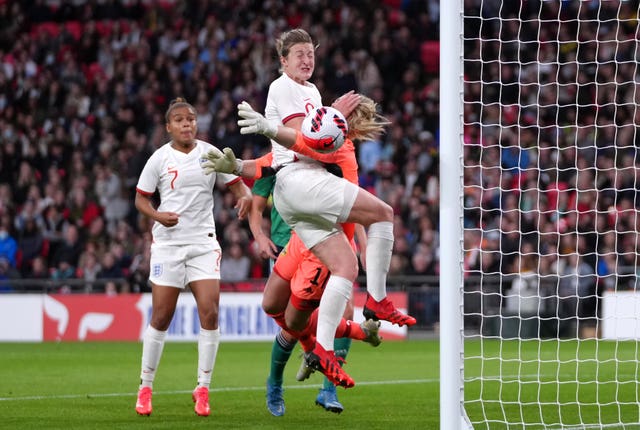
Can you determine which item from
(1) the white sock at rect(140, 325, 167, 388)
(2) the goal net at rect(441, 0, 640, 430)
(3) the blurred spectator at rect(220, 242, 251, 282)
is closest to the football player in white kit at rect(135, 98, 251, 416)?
(1) the white sock at rect(140, 325, 167, 388)

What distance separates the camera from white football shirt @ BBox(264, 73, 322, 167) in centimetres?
721

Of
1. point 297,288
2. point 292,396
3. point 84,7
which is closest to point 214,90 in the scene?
point 84,7

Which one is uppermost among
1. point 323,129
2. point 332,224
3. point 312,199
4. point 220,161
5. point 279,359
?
point 323,129

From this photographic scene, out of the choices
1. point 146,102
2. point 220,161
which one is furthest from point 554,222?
point 220,161

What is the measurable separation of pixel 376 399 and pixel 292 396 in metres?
0.73

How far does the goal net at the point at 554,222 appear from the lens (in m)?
12.4

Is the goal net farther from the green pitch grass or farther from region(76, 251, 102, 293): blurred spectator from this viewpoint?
region(76, 251, 102, 293): blurred spectator

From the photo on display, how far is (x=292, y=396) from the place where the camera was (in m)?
9.60

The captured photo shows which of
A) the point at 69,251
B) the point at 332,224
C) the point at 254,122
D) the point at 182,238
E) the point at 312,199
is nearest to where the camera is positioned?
the point at 254,122

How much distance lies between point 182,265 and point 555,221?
30.4 feet

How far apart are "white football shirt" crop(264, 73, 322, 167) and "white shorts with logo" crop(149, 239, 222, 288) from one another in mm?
1405

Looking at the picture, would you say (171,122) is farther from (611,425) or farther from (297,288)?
(611,425)

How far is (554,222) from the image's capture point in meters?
16.9

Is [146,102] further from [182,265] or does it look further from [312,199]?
[312,199]
